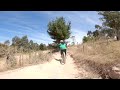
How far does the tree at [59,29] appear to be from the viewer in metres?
19.2

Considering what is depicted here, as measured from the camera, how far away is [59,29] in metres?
19.3

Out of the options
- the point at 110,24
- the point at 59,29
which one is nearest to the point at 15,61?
the point at 59,29

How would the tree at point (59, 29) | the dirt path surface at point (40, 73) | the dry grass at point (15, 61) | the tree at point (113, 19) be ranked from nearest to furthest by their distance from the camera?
the dirt path surface at point (40, 73)
the dry grass at point (15, 61)
the tree at point (59, 29)
the tree at point (113, 19)

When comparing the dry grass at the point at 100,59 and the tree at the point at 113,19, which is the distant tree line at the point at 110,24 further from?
the dry grass at the point at 100,59

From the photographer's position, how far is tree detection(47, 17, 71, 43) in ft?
62.9

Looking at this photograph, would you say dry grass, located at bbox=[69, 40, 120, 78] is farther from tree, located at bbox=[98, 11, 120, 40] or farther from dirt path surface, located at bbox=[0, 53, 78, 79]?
tree, located at bbox=[98, 11, 120, 40]

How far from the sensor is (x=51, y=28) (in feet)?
65.1

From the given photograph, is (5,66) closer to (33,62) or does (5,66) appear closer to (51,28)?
(33,62)

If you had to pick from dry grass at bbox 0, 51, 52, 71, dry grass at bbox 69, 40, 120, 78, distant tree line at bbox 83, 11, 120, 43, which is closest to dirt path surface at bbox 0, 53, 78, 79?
dry grass at bbox 69, 40, 120, 78

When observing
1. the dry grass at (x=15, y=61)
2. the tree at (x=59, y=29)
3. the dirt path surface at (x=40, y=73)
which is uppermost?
the tree at (x=59, y=29)

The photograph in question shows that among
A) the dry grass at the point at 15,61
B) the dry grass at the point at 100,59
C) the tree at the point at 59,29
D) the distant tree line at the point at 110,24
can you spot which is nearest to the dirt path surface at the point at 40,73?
the dry grass at the point at 100,59

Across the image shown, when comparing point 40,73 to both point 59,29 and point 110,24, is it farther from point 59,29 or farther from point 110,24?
point 110,24

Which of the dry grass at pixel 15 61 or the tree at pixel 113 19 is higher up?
the tree at pixel 113 19
